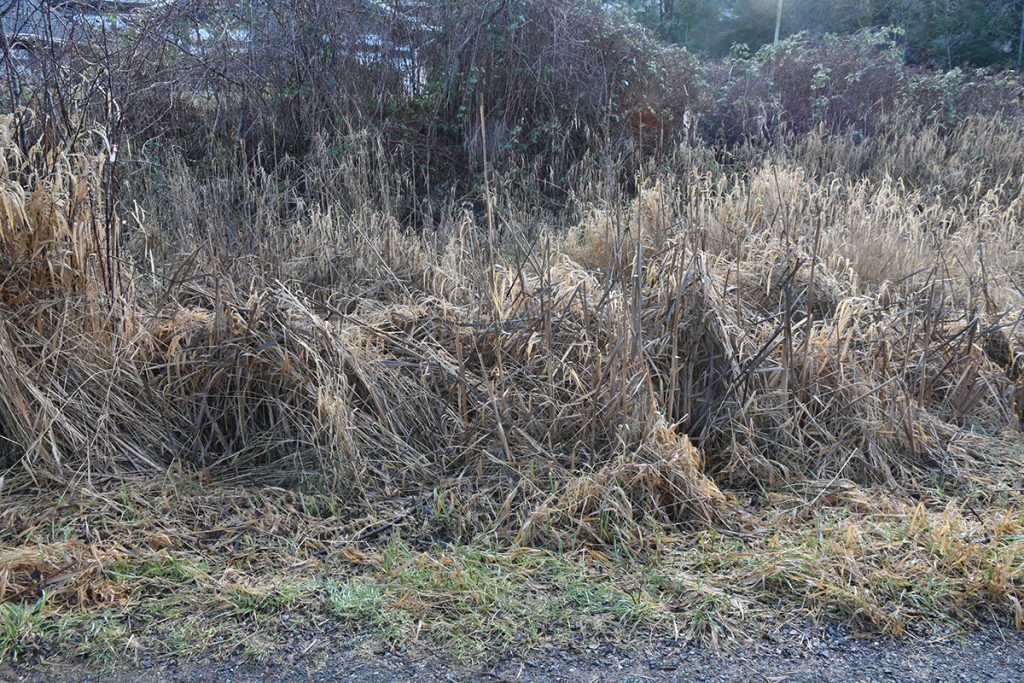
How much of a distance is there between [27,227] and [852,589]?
4.07 metres

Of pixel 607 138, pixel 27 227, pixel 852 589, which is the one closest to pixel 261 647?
pixel 852 589

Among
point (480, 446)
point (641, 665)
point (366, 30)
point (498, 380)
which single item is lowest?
point (641, 665)

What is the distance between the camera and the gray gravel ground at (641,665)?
3.01m

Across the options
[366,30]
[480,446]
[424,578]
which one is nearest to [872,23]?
[366,30]

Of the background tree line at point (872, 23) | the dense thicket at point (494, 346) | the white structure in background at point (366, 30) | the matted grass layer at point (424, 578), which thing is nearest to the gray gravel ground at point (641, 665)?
the matted grass layer at point (424, 578)

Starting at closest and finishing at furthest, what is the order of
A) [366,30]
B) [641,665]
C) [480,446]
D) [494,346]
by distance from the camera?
1. [641,665]
2. [480,446]
3. [494,346]
4. [366,30]

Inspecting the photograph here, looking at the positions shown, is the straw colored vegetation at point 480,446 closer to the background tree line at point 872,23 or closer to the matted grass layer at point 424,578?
the matted grass layer at point 424,578

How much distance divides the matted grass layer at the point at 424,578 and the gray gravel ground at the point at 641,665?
0.25 feet

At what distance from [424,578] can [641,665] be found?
91 centimetres

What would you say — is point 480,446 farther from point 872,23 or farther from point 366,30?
point 872,23

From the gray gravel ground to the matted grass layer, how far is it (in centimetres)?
8

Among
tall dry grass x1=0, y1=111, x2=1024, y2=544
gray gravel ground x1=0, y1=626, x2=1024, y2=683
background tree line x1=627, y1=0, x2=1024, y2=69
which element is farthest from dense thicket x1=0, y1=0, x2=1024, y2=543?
background tree line x1=627, y1=0, x2=1024, y2=69

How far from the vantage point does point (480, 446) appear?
4.37 metres

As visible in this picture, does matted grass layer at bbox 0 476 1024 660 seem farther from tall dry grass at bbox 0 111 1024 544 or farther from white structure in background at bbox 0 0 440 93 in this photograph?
white structure in background at bbox 0 0 440 93
